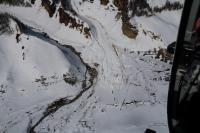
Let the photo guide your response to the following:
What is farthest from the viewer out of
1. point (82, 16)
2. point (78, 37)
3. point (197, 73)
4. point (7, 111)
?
point (82, 16)

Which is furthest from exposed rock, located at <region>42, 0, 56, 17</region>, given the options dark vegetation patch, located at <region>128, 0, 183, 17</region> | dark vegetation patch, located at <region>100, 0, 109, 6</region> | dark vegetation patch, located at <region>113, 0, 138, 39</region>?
dark vegetation patch, located at <region>128, 0, 183, 17</region>

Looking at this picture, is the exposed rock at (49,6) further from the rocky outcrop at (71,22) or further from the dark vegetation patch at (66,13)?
the rocky outcrop at (71,22)

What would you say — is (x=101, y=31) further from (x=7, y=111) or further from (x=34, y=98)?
(x=7, y=111)

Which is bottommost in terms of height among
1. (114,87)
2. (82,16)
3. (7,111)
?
(7,111)

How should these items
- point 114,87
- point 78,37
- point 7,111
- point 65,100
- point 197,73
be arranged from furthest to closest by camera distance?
point 78,37
point 114,87
point 65,100
point 7,111
point 197,73

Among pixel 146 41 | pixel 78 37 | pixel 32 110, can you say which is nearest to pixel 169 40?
pixel 146 41

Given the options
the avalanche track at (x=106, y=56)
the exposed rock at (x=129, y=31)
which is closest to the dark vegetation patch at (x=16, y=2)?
the avalanche track at (x=106, y=56)
